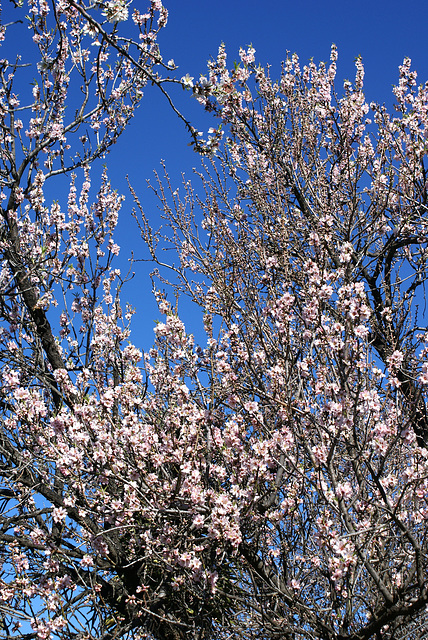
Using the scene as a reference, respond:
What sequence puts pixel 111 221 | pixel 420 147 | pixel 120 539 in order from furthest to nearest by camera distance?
pixel 420 147 < pixel 111 221 < pixel 120 539

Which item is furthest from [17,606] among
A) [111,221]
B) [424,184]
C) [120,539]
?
[424,184]

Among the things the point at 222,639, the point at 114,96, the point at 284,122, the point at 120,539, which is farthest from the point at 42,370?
the point at 284,122

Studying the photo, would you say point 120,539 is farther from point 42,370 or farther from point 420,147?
point 420,147

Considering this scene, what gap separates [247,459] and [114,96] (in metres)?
5.51

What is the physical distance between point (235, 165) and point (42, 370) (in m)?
4.44

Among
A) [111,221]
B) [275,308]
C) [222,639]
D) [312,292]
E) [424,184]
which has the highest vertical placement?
[111,221]

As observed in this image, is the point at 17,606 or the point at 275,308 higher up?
the point at 275,308

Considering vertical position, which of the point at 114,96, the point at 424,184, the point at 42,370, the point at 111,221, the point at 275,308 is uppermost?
the point at 114,96

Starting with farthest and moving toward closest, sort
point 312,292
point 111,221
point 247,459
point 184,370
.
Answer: point 111,221, point 184,370, point 247,459, point 312,292

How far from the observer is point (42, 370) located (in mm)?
5676

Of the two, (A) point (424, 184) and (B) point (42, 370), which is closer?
(B) point (42, 370)

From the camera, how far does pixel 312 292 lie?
3.64 m

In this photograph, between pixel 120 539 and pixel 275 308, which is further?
pixel 120 539

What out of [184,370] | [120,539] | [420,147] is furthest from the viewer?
[420,147]
